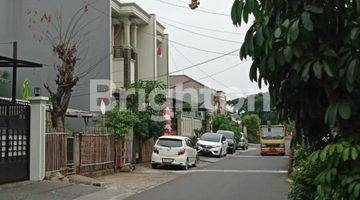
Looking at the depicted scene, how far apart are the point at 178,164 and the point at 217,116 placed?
1459 inches

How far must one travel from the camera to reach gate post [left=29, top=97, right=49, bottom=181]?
16094 millimetres

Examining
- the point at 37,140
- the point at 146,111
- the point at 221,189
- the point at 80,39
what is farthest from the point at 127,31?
the point at 221,189

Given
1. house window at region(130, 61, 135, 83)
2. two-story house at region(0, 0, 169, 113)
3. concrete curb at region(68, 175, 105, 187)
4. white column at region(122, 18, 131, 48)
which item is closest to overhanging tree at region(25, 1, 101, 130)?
two-story house at region(0, 0, 169, 113)

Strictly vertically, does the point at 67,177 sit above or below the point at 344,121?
below

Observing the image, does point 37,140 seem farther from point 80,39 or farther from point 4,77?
point 80,39

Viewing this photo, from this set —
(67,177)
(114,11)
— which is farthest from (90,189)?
(114,11)

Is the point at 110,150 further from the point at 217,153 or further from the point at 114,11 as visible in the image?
the point at 217,153

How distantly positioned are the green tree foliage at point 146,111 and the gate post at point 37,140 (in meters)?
11.3

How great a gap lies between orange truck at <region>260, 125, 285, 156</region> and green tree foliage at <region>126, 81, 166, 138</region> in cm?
1548

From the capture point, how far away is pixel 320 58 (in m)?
3.92

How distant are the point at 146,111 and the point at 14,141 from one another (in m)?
13.5

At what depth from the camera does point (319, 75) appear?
12.4 feet

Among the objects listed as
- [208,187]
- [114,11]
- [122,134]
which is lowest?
[208,187]

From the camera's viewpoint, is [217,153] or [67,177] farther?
[217,153]
